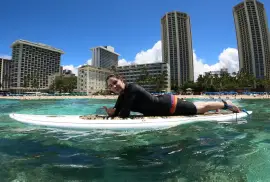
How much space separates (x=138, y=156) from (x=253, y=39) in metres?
158

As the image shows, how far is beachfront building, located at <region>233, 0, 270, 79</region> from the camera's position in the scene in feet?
427

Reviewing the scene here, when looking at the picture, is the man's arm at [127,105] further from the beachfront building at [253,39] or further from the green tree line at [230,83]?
the beachfront building at [253,39]

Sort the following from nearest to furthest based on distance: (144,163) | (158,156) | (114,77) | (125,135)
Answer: (144,163) < (158,156) < (125,135) < (114,77)

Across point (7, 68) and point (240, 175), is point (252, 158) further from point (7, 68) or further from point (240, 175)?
point (7, 68)

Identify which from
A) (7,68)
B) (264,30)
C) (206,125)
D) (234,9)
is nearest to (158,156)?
(206,125)

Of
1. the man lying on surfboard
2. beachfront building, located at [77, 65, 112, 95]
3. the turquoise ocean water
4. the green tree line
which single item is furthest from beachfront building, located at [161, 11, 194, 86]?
the turquoise ocean water

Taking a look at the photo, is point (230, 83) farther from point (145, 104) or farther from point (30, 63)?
point (30, 63)

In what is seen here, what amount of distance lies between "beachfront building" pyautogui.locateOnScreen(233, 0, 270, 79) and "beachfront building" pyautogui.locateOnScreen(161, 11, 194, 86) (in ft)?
132

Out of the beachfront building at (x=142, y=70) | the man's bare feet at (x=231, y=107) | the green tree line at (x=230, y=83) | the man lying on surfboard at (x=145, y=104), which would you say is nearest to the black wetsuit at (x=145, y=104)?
the man lying on surfboard at (x=145, y=104)

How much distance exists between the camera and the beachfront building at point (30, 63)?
15438 cm

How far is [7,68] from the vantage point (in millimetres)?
185125

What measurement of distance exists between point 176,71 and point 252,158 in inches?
6550

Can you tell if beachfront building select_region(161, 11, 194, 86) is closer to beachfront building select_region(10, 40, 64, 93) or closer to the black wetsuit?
beachfront building select_region(10, 40, 64, 93)

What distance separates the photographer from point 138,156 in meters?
3.47
